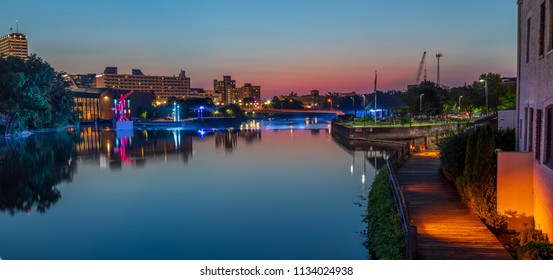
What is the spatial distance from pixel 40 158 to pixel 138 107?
84.4 m

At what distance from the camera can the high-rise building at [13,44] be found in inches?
5896

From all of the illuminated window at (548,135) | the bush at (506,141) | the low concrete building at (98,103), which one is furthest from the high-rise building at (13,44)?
the illuminated window at (548,135)

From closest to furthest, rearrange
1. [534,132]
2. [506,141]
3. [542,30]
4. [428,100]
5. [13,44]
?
[542,30] < [534,132] < [506,141] < [428,100] < [13,44]

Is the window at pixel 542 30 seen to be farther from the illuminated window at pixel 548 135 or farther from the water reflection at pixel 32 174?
the water reflection at pixel 32 174

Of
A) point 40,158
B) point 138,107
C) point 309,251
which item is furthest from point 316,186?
point 138,107

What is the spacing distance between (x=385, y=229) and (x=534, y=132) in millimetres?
4584

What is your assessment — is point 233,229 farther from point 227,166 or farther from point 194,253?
point 227,166

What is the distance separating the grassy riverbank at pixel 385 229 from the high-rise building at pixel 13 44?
15235 cm

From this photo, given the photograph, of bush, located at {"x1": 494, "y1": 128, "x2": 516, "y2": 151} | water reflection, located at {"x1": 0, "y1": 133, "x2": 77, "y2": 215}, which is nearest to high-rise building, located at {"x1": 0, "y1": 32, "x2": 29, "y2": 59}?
water reflection, located at {"x1": 0, "y1": 133, "x2": 77, "y2": 215}

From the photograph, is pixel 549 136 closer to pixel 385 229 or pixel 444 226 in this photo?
pixel 444 226

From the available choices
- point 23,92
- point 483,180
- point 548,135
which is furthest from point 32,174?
point 23,92

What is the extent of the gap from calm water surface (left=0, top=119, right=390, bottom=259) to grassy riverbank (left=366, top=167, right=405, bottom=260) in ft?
2.23

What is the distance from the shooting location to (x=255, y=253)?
14.4m

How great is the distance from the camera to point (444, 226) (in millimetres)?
12461
